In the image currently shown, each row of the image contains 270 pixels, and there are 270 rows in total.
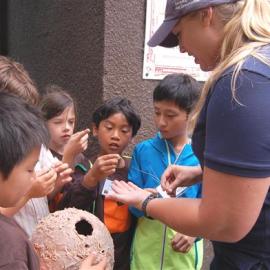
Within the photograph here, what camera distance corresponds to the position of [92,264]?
70.9 inches

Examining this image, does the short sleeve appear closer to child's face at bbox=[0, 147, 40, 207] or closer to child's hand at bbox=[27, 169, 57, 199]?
child's face at bbox=[0, 147, 40, 207]

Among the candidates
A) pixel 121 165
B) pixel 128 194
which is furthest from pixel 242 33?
pixel 121 165

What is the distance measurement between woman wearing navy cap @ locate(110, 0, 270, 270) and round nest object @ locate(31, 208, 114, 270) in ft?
1.07

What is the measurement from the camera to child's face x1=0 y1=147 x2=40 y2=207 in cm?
153

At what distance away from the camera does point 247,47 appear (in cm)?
141

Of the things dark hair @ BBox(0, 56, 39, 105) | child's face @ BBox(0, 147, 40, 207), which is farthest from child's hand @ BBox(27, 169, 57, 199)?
child's face @ BBox(0, 147, 40, 207)

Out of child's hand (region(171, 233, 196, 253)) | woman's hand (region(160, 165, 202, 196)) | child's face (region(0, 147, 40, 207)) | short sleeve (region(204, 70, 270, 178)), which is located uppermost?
short sleeve (region(204, 70, 270, 178))

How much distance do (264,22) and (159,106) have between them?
4.50 ft

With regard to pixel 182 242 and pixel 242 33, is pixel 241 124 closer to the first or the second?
pixel 242 33

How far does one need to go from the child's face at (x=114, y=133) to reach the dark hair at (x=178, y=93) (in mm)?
255

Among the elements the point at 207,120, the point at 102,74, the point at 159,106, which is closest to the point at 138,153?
the point at 159,106

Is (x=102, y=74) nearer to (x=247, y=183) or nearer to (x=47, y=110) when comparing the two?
(x=47, y=110)

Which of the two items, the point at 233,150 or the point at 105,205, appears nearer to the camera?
the point at 233,150

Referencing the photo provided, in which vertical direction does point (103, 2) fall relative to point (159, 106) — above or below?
above
